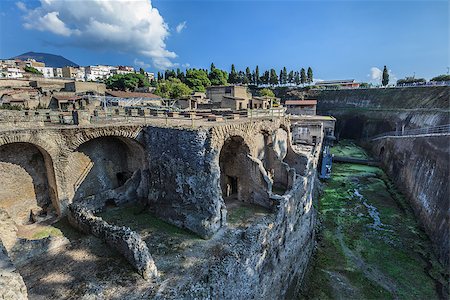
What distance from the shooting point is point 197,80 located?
2269 inches

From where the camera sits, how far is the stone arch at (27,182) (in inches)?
445

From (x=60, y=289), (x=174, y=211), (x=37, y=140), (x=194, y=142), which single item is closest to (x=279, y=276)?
(x=174, y=211)

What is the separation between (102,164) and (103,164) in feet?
0.20

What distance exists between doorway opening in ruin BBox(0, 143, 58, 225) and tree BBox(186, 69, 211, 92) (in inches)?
1818

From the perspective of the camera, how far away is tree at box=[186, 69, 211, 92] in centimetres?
5674

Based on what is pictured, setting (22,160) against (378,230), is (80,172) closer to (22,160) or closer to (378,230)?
(22,160)

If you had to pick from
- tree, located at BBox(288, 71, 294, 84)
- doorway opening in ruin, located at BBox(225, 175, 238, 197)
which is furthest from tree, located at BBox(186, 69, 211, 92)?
doorway opening in ruin, located at BBox(225, 175, 238, 197)

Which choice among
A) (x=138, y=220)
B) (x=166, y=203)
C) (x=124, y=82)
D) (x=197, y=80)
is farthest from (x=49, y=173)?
(x=197, y=80)

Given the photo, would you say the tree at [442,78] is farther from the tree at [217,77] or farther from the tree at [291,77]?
the tree at [217,77]

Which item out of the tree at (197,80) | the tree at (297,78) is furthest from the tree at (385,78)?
the tree at (197,80)

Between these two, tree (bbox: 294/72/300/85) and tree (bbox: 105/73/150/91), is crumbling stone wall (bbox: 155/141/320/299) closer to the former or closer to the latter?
tree (bbox: 105/73/150/91)

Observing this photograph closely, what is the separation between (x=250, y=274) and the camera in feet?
30.3

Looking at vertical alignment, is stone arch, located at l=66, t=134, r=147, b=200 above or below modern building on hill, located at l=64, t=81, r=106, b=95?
below

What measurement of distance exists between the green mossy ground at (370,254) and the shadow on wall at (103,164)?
11503 millimetres
